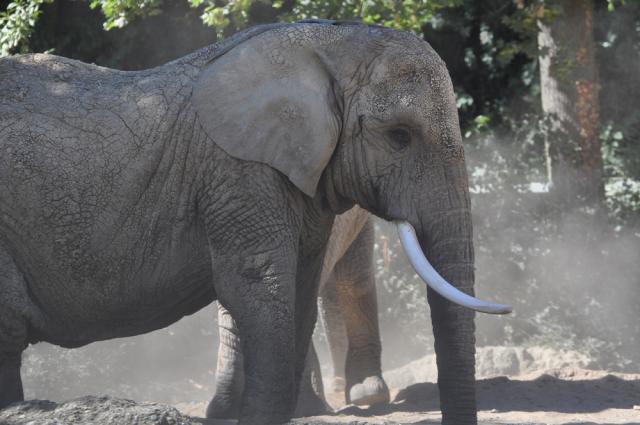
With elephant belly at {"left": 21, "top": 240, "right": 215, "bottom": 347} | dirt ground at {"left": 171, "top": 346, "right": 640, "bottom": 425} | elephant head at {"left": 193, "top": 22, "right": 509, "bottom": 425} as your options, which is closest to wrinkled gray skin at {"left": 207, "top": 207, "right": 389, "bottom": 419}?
dirt ground at {"left": 171, "top": 346, "right": 640, "bottom": 425}

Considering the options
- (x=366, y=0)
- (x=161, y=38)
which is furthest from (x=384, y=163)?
(x=161, y=38)

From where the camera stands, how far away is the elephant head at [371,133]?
675 cm

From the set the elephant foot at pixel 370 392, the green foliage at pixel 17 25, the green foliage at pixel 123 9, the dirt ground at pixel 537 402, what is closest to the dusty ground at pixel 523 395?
the dirt ground at pixel 537 402

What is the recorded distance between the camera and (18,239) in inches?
271

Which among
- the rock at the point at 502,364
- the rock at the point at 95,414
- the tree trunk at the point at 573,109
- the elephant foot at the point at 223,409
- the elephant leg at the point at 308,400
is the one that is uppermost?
the tree trunk at the point at 573,109

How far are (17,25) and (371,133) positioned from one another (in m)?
5.15

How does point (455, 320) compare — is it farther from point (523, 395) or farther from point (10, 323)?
point (523, 395)

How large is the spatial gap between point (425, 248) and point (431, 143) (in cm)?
56

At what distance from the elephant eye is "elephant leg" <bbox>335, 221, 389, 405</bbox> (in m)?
3.21

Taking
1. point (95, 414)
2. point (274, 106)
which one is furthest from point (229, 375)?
point (95, 414)

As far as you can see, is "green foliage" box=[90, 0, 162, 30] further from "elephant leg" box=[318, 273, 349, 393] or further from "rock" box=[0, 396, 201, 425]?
"rock" box=[0, 396, 201, 425]

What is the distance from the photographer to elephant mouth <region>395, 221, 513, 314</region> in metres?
6.32

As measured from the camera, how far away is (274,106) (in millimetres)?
6848

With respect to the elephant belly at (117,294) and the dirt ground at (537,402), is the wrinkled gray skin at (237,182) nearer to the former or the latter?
the elephant belly at (117,294)
